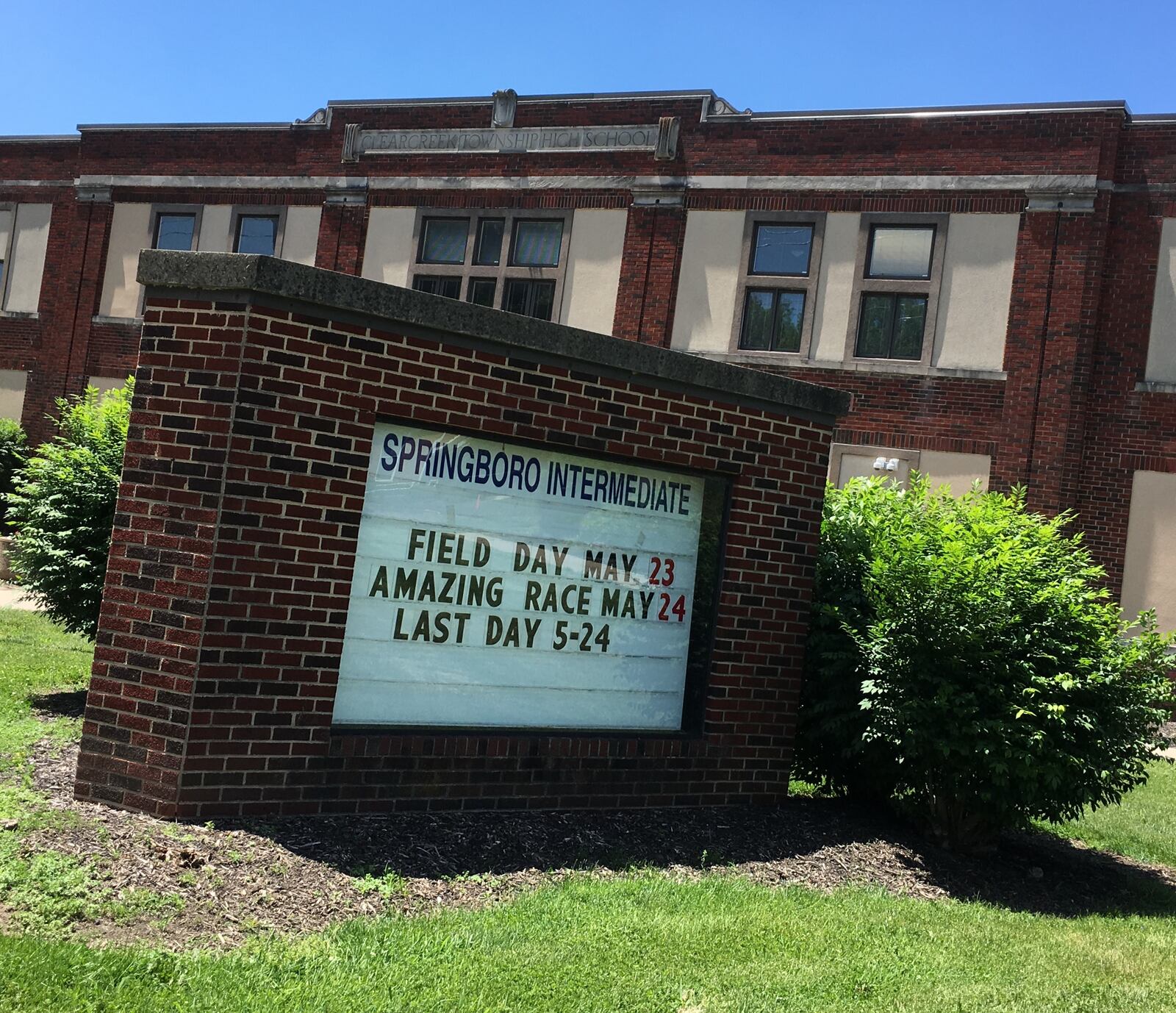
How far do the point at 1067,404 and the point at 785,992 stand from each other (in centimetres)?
1535

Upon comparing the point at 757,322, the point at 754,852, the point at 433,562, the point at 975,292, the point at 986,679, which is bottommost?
the point at 754,852

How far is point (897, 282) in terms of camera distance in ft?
64.4

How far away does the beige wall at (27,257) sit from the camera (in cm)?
2703

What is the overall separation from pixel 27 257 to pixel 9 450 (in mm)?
4988

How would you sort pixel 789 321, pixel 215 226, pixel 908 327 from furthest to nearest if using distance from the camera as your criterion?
pixel 215 226 < pixel 789 321 < pixel 908 327

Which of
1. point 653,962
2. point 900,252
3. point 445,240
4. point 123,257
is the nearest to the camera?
point 653,962

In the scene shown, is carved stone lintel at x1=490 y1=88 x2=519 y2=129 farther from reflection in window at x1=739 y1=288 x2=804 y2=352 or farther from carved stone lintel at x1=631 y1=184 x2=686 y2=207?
reflection in window at x1=739 y1=288 x2=804 y2=352

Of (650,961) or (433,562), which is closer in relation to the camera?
(650,961)

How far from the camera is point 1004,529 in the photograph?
26.4ft

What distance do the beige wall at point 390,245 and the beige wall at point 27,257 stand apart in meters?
8.41

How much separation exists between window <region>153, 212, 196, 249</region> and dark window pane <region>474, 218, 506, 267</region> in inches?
257

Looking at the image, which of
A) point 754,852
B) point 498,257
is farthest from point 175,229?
point 754,852

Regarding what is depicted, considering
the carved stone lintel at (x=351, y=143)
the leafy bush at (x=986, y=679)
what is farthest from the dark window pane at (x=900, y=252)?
the leafy bush at (x=986, y=679)

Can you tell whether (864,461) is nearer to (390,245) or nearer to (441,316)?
(390,245)
